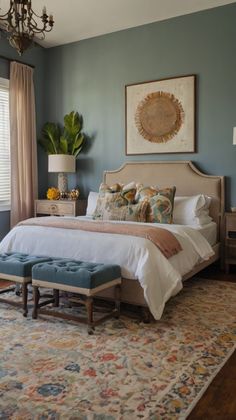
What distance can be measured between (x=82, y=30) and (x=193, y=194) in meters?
2.84

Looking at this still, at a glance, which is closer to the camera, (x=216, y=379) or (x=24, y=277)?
(x=216, y=379)

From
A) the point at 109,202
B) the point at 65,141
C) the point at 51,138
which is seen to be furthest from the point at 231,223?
the point at 51,138

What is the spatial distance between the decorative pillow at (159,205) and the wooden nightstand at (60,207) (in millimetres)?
1395

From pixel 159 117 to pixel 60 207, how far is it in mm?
1876

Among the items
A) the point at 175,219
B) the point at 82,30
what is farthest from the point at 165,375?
the point at 82,30

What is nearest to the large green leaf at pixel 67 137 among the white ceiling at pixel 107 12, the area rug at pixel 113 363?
the white ceiling at pixel 107 12

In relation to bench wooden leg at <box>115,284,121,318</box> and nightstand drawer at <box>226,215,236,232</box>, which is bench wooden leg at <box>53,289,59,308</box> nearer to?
bench wooden leg at <box>115,284,121,318</box>

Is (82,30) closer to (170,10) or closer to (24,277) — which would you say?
(170,10)

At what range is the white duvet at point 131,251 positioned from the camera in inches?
128

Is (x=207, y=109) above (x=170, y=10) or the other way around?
the other way around

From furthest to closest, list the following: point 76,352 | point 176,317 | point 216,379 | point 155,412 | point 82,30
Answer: point 82,30, point 176,317, point 76,352, point 216,379, point 155,412

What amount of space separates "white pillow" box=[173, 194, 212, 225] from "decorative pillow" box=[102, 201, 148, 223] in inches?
21.0

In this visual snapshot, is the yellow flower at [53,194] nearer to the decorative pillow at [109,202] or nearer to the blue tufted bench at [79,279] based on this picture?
the decorative pillow at [109,202]

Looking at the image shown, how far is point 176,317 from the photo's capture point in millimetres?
3383
